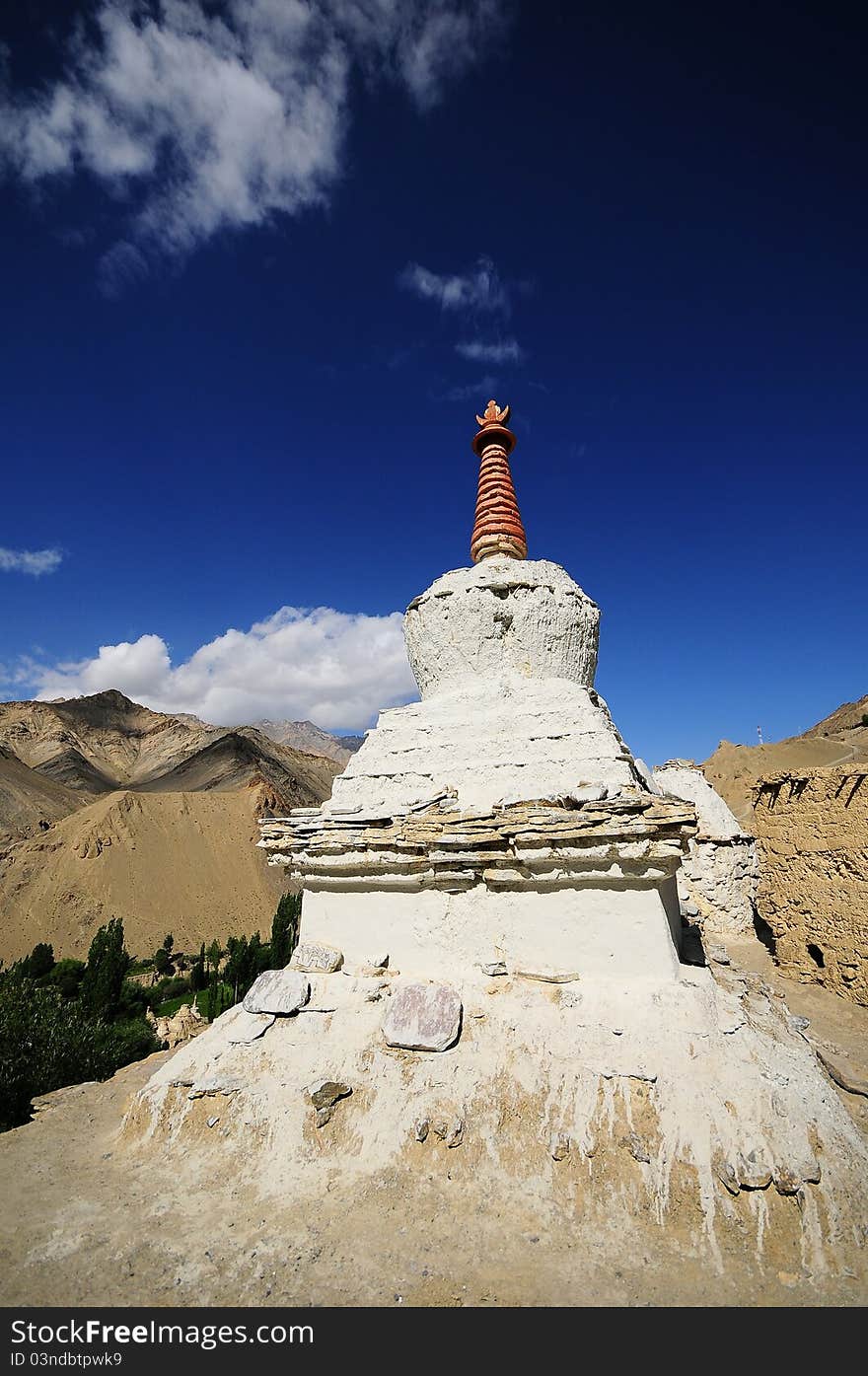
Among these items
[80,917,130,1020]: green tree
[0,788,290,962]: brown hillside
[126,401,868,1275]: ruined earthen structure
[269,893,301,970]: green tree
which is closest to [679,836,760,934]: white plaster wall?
[126,401,868,1275]: ruined earthen structure

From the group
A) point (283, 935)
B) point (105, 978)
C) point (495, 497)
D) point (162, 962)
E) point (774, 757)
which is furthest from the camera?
point (774, 757)

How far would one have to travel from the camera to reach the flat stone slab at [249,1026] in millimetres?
5402

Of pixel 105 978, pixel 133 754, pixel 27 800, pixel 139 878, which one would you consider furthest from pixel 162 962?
pixel 133 754

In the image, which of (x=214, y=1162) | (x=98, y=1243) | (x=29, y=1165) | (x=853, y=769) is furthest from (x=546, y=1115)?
(x=853, y=769)

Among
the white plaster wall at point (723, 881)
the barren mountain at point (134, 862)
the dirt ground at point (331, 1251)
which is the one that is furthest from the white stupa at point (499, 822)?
the barren mountain at point (134, 862)

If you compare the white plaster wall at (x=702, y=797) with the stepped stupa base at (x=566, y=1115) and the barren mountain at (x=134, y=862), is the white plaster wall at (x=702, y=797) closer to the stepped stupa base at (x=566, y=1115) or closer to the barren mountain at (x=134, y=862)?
the stepped stupa base at (x=566, y=1115)

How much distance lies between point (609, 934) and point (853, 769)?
695 cm

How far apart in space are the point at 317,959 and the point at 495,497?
7.06 m

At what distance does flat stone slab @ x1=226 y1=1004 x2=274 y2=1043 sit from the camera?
17.7 feet

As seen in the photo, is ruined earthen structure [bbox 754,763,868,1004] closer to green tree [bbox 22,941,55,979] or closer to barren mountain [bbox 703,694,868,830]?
barren mountain [bbox 703,694,868,830]

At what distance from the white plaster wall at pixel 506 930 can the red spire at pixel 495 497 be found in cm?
520

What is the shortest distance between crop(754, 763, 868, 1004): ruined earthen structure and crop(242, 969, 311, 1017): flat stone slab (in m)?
8.74

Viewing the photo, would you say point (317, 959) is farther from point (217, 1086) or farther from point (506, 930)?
point (506, 930)

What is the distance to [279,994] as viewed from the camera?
5.64m
